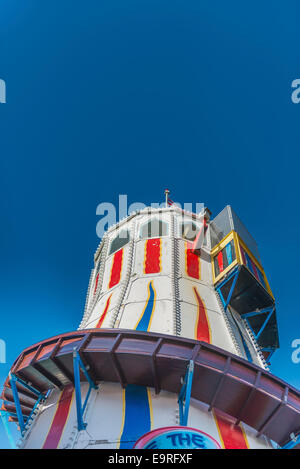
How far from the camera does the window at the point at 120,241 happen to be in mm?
22250

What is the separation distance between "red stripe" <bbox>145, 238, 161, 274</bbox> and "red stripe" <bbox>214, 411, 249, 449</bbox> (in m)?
8.04

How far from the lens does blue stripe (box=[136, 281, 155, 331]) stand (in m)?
15.7

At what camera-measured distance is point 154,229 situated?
72.6 ft

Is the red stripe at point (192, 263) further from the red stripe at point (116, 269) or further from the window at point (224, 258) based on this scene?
the red stripe at point (116, 269)

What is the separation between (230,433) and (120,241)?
42.4 ft

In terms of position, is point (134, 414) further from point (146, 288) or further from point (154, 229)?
point (154, 229)

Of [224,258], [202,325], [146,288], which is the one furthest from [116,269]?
[202,325]

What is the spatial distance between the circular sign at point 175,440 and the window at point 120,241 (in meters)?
13.2

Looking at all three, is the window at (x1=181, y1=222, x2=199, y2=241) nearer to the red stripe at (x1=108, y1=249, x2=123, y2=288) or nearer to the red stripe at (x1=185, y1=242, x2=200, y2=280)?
the red stripe at (x1=185, y1=242, x2=200, y2=280)

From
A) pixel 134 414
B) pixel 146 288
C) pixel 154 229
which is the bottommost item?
pixel 134 414

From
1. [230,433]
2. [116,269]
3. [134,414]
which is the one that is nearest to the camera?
[134,414]

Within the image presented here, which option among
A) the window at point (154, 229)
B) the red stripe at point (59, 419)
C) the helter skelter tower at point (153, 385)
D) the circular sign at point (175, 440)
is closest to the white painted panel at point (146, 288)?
the helter skelter tower at point (153, 385)

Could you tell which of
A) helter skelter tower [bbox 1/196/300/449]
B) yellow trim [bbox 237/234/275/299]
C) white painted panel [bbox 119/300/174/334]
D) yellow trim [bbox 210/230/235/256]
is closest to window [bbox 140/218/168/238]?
yellow trim [bbox 210/230/235/256]

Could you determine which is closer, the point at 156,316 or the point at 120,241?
the point at 156,316
